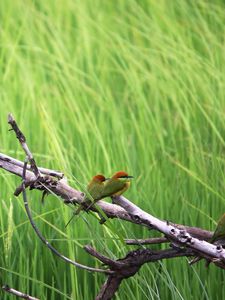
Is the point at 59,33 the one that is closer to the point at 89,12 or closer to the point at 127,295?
the point at 89,12

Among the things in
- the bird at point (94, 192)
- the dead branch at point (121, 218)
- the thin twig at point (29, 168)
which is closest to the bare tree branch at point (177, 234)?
the dead branch at point (121, 218)

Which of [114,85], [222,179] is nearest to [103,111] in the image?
[114,85]

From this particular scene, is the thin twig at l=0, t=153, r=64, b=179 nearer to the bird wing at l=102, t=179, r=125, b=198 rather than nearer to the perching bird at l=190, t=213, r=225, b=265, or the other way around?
the bird wing at l=102, t=179, r=125, b=198

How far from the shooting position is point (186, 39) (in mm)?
5367

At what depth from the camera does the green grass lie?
313cm

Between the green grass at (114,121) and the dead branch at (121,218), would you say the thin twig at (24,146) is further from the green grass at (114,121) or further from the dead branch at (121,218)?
the green grass at (114,121)

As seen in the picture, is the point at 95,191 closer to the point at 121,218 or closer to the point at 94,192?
the point at 94,192

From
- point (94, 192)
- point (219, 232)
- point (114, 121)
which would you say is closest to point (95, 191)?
point (94, 192)

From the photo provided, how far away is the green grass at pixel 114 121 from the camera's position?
313 cm

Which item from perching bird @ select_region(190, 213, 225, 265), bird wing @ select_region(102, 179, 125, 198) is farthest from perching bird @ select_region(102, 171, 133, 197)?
perching bird @ select_region(190, 213, 225, 265)

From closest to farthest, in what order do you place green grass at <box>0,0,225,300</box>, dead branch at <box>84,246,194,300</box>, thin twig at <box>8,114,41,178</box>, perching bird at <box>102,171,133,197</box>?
thin twig at <box>8,114,41,178</box> < perching bird at <box>102,171,133,197</box> < dead branch at <box>84,246,194,300</box> < green grass at <box>0,0,225,300</box>

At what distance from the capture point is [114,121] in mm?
4219

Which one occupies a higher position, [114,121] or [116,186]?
[114,121]

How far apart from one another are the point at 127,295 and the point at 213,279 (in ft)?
1.33
